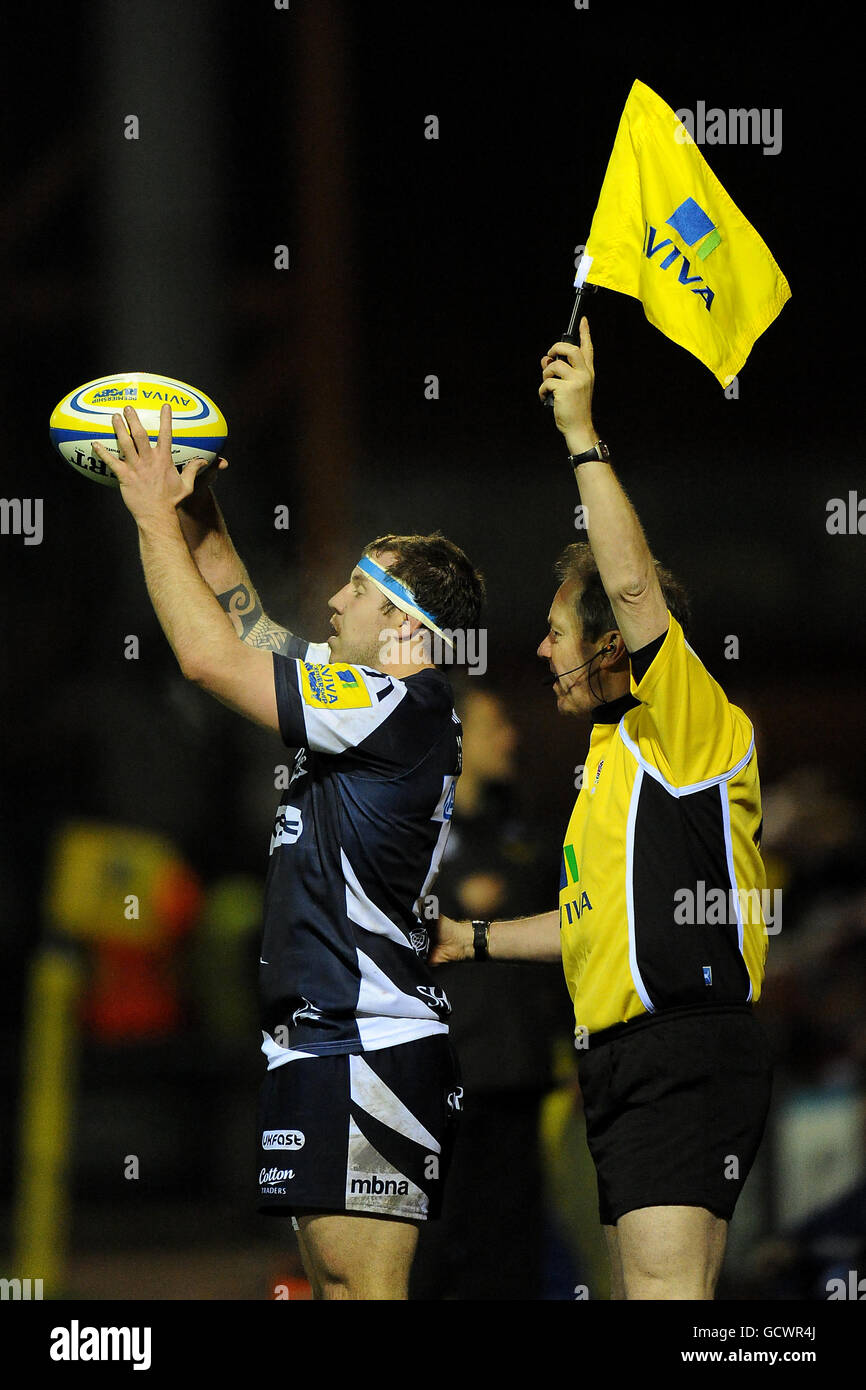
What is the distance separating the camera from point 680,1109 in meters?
3.21

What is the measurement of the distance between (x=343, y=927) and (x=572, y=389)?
1.24m

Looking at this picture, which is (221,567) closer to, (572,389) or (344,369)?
(572,389)

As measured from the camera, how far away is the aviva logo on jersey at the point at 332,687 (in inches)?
132

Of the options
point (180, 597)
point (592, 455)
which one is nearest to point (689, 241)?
point (592, 455)

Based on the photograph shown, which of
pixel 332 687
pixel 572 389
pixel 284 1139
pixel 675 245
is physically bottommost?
pixel 284 1139

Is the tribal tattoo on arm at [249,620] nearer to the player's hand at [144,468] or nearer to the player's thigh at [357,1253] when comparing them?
the player's hand at [144,468]

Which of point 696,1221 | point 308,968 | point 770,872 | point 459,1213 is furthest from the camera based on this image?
point 770,872

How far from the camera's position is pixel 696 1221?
3131 mm

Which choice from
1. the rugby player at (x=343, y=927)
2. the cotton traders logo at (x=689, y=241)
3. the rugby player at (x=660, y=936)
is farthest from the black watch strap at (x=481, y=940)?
the cotton traders logo at (x=689, y=241)

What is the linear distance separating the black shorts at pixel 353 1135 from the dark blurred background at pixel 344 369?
7.93 feet

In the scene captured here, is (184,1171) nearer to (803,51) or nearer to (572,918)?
(572,918)

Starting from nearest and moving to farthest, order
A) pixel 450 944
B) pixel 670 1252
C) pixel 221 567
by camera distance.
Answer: pixel 670 1252 → pixel 450 944 → pixel 221 567

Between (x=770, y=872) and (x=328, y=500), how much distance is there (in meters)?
2.08
